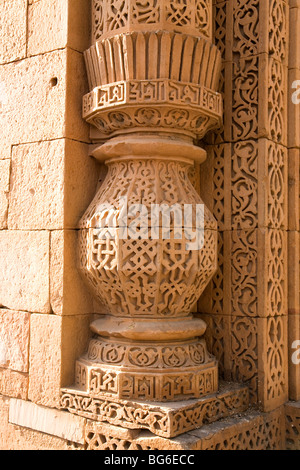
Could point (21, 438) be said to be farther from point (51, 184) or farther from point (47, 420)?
point (51, 184)

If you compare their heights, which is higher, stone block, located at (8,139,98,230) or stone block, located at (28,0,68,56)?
stone block, located at (28,0,68,56)

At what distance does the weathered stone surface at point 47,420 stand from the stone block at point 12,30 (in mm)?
2400

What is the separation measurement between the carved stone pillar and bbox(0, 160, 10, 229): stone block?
2.49 ft

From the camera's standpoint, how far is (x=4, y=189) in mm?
3510

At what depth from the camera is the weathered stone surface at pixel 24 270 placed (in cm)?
318

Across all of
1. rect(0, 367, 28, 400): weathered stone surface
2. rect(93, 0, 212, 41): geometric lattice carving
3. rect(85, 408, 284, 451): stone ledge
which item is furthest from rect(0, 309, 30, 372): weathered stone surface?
rect(93, 0, 212, 41): geometric lattice carving

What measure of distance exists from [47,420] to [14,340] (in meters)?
0.59

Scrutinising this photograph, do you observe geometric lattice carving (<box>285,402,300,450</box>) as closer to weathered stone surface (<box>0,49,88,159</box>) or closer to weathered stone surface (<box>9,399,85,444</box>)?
weathered stone surface (<box>9,399,85,444</box>)

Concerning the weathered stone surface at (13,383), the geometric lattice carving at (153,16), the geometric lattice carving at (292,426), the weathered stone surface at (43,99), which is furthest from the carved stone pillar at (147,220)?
the geometric lattice carving at (292,426)

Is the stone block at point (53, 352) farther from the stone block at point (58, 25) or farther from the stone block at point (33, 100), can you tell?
the stone block at point (58, 25)

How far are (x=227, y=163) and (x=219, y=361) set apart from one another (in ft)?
4.36

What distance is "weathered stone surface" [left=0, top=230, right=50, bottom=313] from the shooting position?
318cm

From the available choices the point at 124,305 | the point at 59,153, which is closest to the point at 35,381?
the point at 124,305
